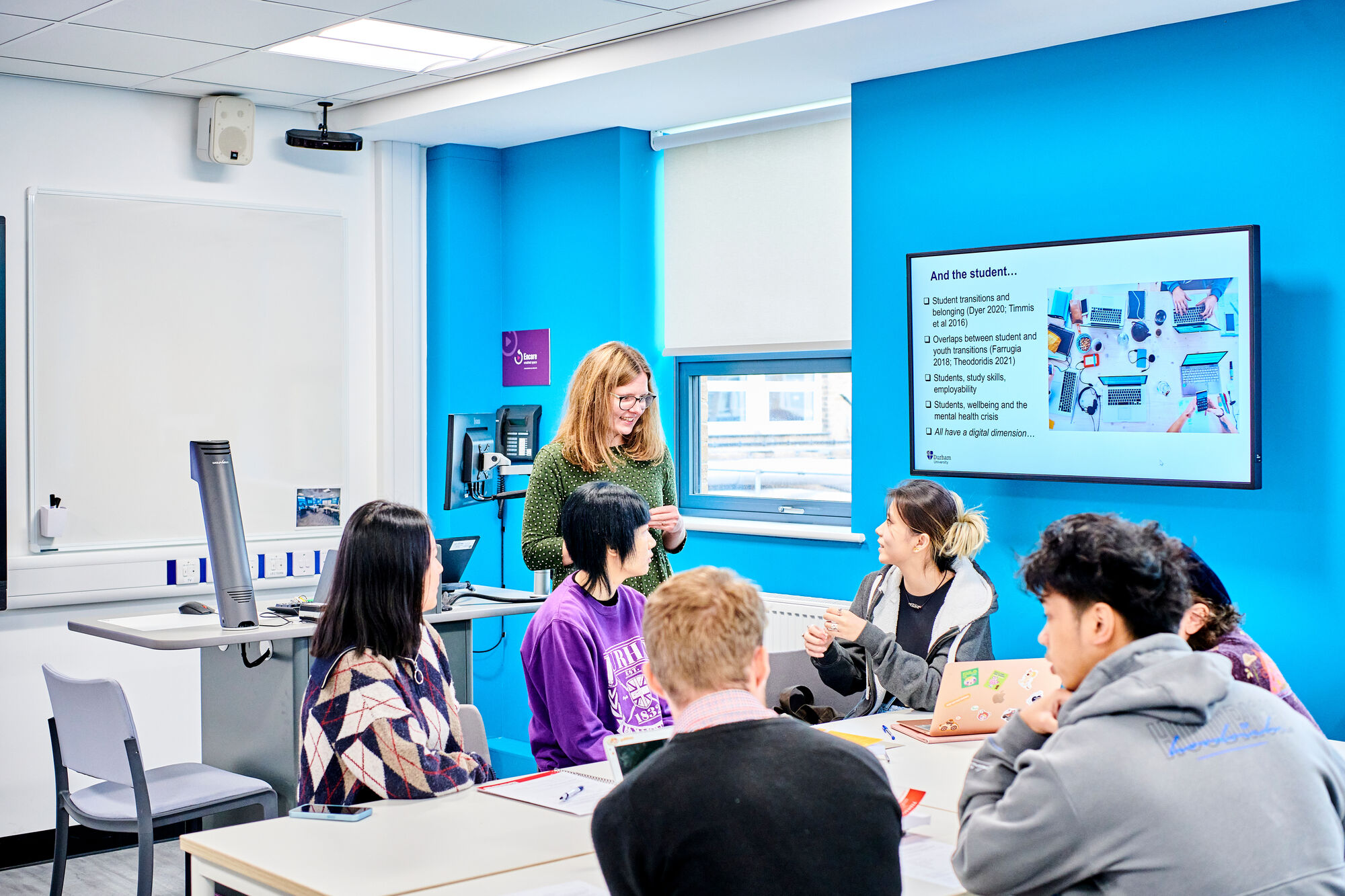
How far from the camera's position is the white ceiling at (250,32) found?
3.93 meters

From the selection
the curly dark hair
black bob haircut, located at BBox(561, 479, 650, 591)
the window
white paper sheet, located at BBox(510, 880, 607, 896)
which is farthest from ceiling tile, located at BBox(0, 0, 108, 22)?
the curly dark hair

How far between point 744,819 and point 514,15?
3.13m

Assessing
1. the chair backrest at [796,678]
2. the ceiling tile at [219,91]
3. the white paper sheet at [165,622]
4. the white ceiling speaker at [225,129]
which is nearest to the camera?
the chair backrest at [796,678]

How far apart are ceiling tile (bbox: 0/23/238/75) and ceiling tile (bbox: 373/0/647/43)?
0.80 meters

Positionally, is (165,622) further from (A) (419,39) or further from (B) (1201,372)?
(B) (1201,372)

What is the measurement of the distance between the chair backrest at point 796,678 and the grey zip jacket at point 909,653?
0.36ft

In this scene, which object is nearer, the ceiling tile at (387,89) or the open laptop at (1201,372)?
the open laptop at (1201,372)

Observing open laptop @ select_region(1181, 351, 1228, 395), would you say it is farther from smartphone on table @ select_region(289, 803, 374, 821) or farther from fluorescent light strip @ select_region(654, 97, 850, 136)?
smartphone on table @ select_region(289, 803, 374, 821)

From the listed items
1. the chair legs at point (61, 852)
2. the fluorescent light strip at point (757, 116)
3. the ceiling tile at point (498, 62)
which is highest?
the ceiling tile at point (498, 62)

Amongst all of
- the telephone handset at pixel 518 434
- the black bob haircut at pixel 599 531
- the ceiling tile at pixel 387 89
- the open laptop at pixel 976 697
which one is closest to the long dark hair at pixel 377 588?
the black bob haircut at pixel 599 531

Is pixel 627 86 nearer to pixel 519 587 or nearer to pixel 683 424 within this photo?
pixel 683 424

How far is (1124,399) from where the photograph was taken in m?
3.69

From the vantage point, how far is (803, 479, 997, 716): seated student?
125 inches

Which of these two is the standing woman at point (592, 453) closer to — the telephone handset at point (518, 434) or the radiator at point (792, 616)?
the radiator at point (792, 616)
